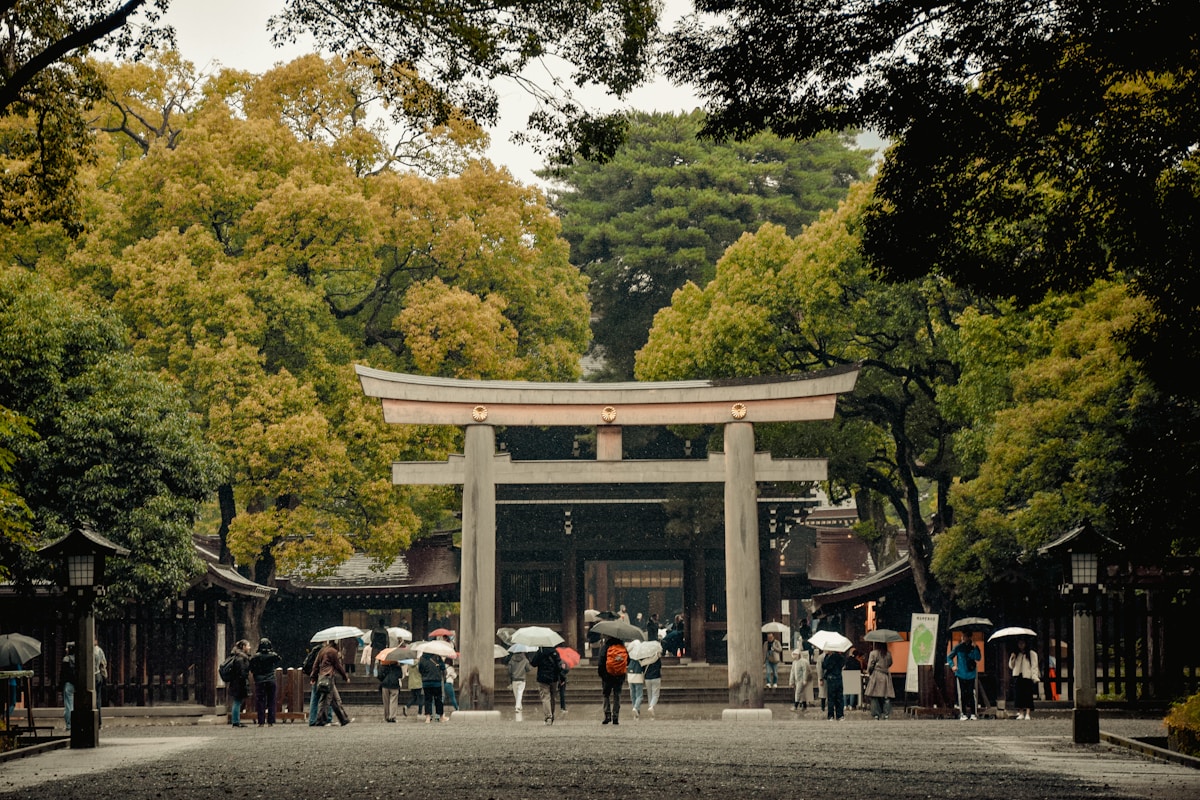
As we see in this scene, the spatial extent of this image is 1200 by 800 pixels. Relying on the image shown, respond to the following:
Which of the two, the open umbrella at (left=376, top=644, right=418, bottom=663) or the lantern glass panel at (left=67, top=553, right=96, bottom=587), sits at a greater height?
the lantern glass panel at (left=67, top=553, right=96, bottom=587)

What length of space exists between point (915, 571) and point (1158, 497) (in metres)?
14.4

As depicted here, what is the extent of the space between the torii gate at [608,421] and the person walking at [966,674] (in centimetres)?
393

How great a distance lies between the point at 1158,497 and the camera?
1611cm

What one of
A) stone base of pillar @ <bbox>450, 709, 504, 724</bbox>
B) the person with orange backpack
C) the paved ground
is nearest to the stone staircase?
stone base of pillar @ <bbox>450, 709, 504, 724</bbox>

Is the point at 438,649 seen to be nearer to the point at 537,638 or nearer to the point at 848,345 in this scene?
the point at 537,638

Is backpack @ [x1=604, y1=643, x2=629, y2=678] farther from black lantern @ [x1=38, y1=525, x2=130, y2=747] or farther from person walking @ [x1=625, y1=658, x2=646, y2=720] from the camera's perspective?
black lantern @ [x1=38, y1=525, x2=130, y2=747]

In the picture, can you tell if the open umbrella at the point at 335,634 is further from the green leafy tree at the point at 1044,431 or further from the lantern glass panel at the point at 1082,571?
the lantern glass panel at the point at 1082,571

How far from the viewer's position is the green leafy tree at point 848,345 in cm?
2888

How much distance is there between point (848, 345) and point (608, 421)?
555cm

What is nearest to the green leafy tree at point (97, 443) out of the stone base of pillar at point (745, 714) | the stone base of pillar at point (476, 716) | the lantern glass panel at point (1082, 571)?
the stone base of pillar at point (476, 716)

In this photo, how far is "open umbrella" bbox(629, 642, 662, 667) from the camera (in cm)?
2700

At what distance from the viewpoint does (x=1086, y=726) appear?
17.3m

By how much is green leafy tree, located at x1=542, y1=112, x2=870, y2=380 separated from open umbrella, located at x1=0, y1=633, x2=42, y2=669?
85.8ft

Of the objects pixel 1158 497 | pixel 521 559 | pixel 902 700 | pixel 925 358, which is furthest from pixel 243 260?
pixel 1158 497
